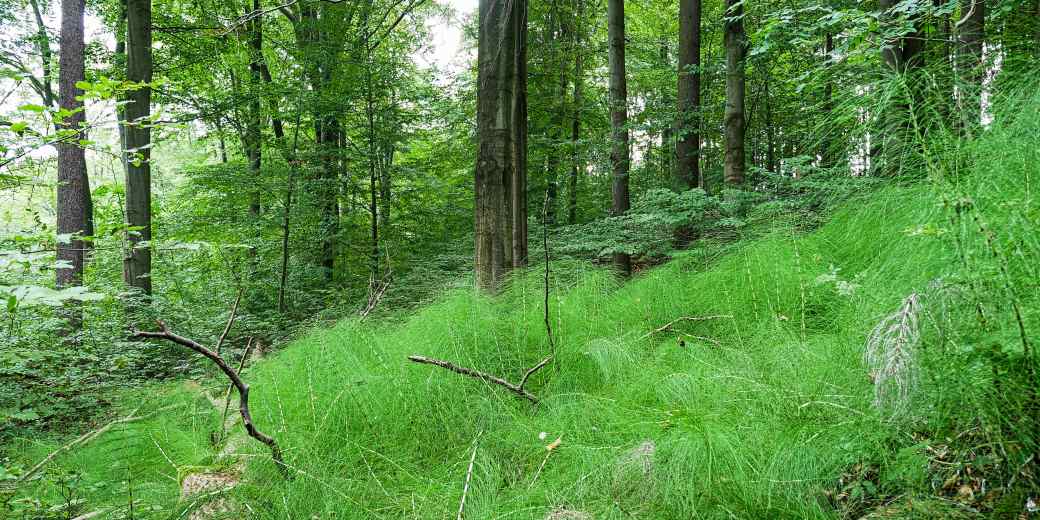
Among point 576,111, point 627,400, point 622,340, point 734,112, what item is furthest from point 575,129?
point 627,400

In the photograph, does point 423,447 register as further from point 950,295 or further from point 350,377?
point 950,295

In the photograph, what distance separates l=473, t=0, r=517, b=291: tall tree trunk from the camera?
505 cm

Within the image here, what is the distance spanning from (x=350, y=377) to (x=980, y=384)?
2.59 meters

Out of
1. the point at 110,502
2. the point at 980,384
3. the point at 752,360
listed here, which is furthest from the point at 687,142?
the point at 110,502

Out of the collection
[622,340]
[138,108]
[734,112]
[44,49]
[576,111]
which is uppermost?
[44,49]

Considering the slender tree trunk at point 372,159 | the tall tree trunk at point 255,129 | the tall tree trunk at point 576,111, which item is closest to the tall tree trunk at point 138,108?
the tall tree trunk at point 255,129

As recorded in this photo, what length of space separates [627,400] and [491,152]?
3.20 metres

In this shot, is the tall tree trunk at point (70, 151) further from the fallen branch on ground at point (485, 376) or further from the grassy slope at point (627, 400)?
the fallen branch on ground at point (485, 376)

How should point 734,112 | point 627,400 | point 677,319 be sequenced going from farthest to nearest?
point 734,112 → point 677,319 → point 627,400

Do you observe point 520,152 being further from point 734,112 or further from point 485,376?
point 485,376

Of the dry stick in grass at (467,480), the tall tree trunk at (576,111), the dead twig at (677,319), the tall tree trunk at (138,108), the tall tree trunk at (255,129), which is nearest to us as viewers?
the dry stick in grass at (467,480)

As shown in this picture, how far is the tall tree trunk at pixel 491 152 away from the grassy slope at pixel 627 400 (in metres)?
1.01

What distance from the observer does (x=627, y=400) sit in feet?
8.29

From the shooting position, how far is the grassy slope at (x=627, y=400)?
5.73 ft
